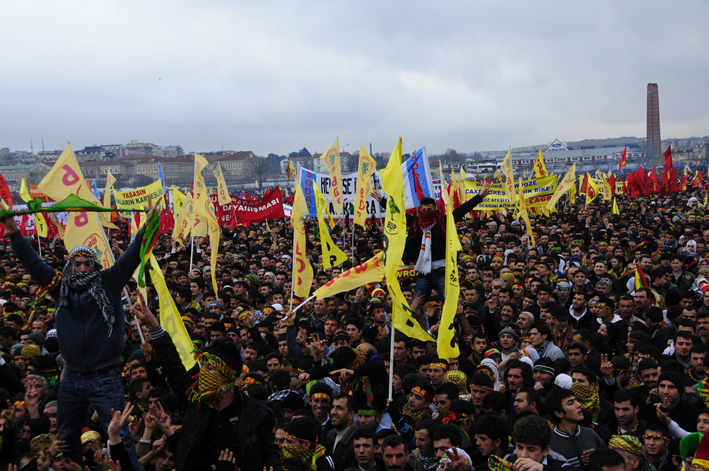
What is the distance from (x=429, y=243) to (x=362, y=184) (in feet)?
16.5

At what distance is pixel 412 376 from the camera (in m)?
5.79

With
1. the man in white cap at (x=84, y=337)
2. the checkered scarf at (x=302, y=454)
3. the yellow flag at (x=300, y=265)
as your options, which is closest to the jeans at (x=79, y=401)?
the man in white cap at (x=84, y=337)

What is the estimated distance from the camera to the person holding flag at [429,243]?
877 cm

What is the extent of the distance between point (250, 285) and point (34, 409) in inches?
271

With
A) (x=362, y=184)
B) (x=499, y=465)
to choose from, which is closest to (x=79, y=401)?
(x=499, y=465)

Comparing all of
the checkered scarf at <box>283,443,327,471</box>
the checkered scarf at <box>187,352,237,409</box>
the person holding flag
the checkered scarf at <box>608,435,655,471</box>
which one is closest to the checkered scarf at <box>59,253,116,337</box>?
the checkered scarf at <box>187,352,237,409</box>

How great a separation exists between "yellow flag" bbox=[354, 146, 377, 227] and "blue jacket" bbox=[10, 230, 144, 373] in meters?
8.62

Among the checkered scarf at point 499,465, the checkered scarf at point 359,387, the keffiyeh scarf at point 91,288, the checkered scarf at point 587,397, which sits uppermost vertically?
the keffiyeh scarf at point 91,288

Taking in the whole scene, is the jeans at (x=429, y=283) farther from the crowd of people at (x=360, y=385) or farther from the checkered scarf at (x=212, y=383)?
the checkered scarf at (x=212, y=383)

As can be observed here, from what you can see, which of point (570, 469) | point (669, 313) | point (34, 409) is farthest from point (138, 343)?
point (669, 313)

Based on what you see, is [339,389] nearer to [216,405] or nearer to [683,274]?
[216,405]

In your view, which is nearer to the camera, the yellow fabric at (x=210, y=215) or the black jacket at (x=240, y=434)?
the black jacket at (x=240, y=434)

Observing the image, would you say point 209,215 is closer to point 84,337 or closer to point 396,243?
point 396,243

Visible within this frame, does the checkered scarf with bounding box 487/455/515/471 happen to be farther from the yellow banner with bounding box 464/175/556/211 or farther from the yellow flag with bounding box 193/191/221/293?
the yellow banner with bounding box 464/175/556/211
